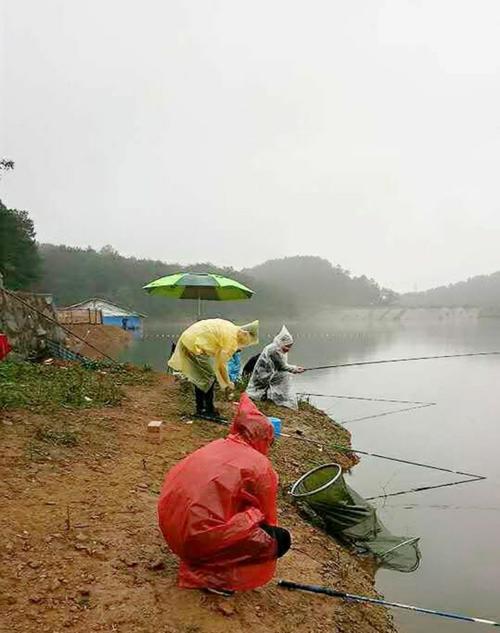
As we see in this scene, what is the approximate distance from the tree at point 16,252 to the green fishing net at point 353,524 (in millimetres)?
25665

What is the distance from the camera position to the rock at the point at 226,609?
2801 mm

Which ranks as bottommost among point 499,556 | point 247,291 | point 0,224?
point 499,556

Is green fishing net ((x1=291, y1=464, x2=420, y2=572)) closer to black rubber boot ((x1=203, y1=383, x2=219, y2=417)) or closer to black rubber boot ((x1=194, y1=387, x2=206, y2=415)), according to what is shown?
black rubber boot ((x1=203, y1=383, x2=219, y2=417))

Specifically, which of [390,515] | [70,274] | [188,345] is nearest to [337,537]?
[390,515]

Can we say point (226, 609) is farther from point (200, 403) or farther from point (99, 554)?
point (200, 403)

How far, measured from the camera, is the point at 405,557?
4.96 meters

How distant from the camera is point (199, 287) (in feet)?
34.7

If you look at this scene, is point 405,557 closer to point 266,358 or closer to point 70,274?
point 266,358

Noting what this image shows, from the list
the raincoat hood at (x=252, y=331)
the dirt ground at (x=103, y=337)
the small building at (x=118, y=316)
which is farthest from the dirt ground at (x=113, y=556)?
the small building at (x=118, y=316)

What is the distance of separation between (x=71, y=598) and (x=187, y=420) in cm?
403

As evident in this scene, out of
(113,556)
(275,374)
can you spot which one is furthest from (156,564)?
(275,374)

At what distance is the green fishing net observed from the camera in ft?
16.1

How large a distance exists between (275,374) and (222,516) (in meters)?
6.14

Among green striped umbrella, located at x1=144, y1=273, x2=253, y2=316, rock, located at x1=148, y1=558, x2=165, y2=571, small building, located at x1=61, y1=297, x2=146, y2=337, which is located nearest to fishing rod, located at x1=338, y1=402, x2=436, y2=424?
green striped umbrella, located at x1=144, y1=273, x2=253, y2=316
